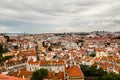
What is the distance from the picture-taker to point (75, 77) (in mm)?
43312

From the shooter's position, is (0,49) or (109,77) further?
(0,49)

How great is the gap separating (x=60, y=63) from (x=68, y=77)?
9733 millimetres

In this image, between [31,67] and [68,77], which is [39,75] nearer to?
[68,77]

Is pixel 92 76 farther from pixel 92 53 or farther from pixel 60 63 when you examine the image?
pixel 92 53

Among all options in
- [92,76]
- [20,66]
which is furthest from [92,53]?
[92,76]

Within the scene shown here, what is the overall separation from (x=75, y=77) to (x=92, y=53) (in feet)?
178

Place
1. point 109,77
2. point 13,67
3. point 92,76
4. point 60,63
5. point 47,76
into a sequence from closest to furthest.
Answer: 1. point 109,77
2. point 47,76
3. point 92,76
4. point 60,63
5. point 13,67

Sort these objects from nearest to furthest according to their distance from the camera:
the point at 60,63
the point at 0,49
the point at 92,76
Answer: the point at 92,76 → the point at 60,63 → the point at 0,49

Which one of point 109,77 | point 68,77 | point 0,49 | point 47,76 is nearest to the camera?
point 109,77

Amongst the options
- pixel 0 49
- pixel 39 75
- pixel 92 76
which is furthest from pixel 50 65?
pixel 0 49

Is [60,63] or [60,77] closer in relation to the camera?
[60,77]

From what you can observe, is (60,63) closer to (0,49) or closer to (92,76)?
(92,76)

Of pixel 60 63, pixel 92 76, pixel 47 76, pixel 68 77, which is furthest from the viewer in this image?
pixel 60 63

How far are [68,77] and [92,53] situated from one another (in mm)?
54084
